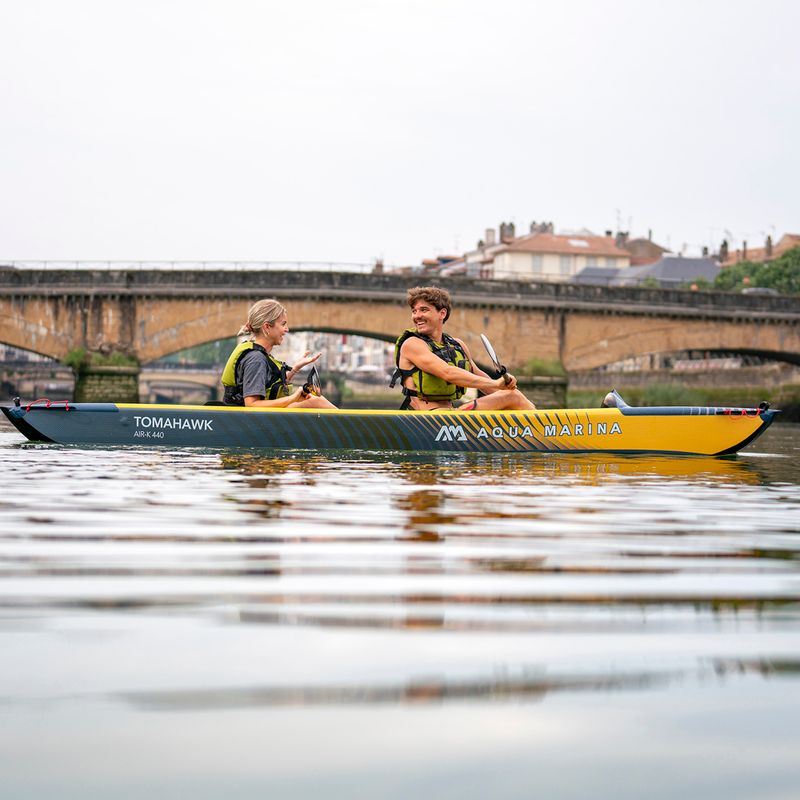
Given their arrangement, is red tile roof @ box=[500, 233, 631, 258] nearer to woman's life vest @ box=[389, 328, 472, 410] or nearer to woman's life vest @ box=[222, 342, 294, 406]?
woman's life vest @ box=[389, 328, 472, 410]

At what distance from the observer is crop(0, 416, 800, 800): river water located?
2.13 metres

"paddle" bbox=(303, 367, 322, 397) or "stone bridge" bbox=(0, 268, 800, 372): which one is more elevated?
"stone bridge" bbox=(0, 268, 800, 372)

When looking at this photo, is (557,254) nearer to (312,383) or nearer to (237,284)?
(237,284)

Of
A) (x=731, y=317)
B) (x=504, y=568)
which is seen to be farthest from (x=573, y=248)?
(x=504, y=568)

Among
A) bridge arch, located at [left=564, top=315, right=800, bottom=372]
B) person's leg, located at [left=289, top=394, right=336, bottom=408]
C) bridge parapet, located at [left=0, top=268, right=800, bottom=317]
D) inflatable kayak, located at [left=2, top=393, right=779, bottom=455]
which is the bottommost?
inflatable kayak, located at [left=2, top=393, right=779, bottom=455]

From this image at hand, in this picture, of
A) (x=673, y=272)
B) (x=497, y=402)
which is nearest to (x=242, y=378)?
(x=497, y=402)

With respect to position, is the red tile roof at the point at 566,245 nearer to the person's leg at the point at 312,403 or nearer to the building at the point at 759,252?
the building at the point at 759,252

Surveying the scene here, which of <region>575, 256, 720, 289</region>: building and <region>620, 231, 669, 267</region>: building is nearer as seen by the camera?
<region>575, 256, 720, 289</region>: building

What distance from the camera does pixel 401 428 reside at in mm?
12258

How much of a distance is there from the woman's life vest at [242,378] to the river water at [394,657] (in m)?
6.15

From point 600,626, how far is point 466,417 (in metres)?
8.98

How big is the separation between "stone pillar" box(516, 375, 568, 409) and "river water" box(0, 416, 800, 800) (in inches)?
1634

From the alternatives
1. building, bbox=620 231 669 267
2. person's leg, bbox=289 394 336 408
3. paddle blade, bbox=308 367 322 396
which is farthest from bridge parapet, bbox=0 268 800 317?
building, bbox=620 231 669 267

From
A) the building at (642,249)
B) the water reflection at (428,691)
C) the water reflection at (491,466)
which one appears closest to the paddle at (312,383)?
the water reflection at (491,466)
